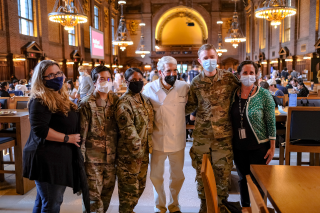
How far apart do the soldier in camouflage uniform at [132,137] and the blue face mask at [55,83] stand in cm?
56

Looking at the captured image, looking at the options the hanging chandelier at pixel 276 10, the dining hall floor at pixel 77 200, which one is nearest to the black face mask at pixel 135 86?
the dining hall floor at pixel 77 200

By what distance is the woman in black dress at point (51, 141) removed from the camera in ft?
7.00

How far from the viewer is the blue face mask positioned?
7.27 feet

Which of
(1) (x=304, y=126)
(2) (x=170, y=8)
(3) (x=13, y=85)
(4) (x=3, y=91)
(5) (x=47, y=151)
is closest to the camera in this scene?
(5) (x=47, y=151)

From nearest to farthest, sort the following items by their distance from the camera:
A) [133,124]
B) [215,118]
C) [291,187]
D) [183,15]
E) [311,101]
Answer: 1. [291,187]
2. [133,124]
3. [215,118]
4. [311,101]
5. [183,15]

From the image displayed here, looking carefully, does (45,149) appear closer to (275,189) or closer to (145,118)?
(145,118)

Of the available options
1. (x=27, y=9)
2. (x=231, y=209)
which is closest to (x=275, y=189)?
(x=231, y=209)

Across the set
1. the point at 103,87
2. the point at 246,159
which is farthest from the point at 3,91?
the point at 246,159

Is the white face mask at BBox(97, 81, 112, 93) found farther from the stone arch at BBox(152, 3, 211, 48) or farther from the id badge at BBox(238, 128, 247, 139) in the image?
the stone arch at BBox(152, 3, 211, 48)

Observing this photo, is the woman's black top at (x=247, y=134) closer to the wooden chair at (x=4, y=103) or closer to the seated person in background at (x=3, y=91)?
the wooden chair at (x=4, y=103)

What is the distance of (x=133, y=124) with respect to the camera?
2607 millimetres

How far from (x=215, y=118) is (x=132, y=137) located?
0.85 metres

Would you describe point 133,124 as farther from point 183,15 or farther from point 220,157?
point 183,15

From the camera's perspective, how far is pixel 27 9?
510 inches
